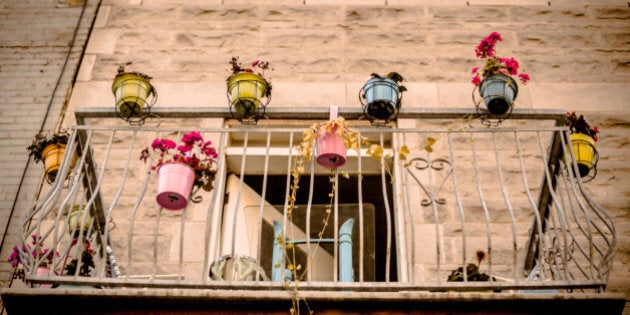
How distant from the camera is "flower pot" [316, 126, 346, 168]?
397cm

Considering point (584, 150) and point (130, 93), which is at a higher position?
point (130, 93)

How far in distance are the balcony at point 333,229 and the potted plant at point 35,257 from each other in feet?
0.13

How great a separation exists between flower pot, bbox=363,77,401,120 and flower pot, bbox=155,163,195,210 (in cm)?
127

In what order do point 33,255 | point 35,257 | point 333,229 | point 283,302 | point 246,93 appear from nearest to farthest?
point 283,302, point 35,257, point 33,255, point 246,93, point 333,229

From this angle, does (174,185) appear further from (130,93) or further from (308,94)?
(308,94)

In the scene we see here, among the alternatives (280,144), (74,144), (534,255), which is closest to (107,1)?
(280,144)

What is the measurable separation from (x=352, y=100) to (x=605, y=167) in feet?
6.96

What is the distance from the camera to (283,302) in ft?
11.0

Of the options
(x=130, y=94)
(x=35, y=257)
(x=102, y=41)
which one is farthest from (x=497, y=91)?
(x=102, y=41)

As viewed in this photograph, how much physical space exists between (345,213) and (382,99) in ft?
4.07

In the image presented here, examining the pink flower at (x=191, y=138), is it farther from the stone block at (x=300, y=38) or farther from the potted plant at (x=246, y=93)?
the stone block at (x=300, y=38)

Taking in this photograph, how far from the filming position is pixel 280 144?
18.7 ft

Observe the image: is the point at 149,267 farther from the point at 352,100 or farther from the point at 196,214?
the point at 352,100

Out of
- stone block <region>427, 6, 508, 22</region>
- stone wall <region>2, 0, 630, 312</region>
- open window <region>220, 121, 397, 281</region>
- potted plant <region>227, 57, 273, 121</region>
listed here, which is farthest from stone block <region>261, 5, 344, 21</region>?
potted plant <region>227, 57, 273, 121</region>
